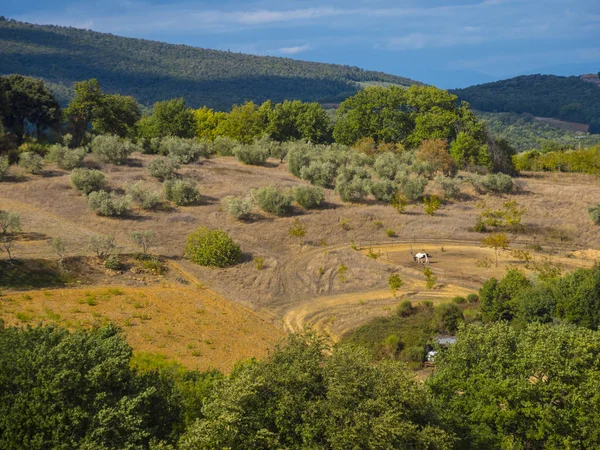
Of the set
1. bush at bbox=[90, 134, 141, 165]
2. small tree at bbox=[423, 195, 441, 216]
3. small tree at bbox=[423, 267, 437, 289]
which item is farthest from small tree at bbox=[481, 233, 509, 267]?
bush at bbox=[90, 134, 141, 165]

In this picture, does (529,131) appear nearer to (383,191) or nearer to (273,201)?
(383,191)

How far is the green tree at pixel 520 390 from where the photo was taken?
43.0 feet

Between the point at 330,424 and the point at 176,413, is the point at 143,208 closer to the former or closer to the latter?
the point at 176,413

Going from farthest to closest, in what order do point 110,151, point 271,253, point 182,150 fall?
point 182,150, point 110,151, point 271,253

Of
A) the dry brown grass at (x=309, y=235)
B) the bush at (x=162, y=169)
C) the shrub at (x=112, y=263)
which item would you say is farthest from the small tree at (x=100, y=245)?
the bush at (x=162, y=169)

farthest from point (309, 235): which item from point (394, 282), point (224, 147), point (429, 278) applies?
point (224, 147)

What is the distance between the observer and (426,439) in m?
10.8

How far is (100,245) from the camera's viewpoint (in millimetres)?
26812

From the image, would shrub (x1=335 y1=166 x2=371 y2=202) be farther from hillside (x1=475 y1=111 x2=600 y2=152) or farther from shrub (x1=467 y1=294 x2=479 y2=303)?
hillside (x1=475 y1=111 x2=600 y2=152)

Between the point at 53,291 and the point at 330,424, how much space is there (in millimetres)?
16488

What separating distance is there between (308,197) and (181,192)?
7726 millimetres

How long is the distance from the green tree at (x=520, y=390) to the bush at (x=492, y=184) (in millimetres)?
27469

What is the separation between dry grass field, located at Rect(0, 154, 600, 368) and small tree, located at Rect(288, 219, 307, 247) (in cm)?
36

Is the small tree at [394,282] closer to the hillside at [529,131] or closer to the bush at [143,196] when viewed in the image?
the bush at [143,196]
